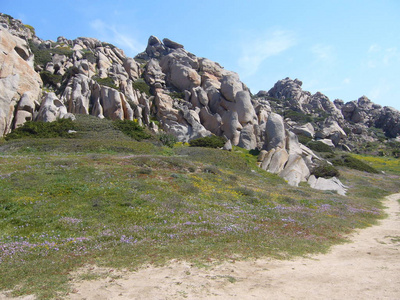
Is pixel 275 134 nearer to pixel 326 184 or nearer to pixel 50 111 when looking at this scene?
pixel 326 184

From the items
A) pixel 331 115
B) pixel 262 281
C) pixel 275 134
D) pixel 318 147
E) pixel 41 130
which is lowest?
pixel 262 281

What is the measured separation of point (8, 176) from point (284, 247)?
14560mm

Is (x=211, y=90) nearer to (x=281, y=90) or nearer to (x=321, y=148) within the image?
(x=321, y=148)

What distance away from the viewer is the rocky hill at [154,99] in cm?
3734

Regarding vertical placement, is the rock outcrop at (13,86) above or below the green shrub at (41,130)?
above

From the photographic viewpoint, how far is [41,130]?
111 feet

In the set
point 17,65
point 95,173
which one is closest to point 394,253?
point 95,173

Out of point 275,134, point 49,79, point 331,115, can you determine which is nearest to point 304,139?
point 275,134

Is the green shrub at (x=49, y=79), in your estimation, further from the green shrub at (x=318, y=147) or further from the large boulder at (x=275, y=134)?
the green shrub at (x=318, y=147)

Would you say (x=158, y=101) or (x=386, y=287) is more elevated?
(x=158, y=101)

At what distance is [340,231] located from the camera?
514 inches

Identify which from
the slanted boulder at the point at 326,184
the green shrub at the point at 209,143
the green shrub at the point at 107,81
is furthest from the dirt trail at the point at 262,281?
the green shrub at the point at 107,81

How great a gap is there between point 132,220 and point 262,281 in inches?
243

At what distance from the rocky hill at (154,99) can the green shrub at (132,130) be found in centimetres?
780
